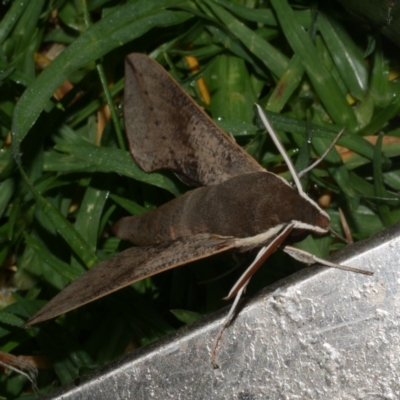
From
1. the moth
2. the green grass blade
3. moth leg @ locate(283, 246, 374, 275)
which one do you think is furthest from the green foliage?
moth leg @ locate(283, 246, 374, 275)

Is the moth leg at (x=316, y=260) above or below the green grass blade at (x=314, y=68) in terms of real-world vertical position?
below

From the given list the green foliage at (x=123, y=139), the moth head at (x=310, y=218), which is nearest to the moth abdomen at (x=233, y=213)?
the moth head at (x=310, y=218)

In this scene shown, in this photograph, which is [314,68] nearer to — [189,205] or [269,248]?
[189,205]

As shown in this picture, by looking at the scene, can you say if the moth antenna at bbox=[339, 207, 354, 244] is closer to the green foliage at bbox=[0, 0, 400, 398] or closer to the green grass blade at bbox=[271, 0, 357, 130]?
the green foliage at bbox=[0, 0, 400, 398]

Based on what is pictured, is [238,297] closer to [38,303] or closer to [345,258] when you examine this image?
[345,258]

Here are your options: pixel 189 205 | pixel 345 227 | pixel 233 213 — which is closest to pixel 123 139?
pixel 189 205

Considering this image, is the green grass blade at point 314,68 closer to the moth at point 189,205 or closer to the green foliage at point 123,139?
the green foliage at point 123,139
